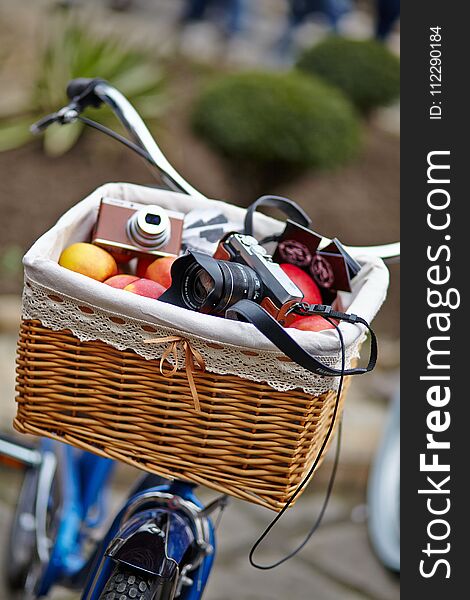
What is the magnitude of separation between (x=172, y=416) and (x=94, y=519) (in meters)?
1.11

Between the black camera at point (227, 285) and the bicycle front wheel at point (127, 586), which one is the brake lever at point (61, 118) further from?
the bicycle front wheel at point (127, 586)

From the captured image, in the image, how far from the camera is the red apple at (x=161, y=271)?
1.39 m

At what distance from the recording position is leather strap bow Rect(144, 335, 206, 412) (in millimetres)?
1226

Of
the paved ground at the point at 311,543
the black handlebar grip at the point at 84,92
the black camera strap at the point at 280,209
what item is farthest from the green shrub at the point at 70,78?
the black camera strap at the point at 280,209

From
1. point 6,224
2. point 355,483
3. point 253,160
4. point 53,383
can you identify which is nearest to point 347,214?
point 253,160

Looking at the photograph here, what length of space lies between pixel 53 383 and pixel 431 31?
141cm

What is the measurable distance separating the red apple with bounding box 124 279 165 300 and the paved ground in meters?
1.59

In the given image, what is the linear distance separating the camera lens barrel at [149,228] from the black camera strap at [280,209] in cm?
16

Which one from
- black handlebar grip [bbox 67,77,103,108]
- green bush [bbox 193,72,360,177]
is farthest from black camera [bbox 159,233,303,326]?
green bush [bbox 193,72,360,177]

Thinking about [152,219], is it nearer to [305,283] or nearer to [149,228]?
[149,228]

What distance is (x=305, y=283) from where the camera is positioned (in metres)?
1.42

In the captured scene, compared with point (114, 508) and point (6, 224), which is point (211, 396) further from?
point (6, 224)

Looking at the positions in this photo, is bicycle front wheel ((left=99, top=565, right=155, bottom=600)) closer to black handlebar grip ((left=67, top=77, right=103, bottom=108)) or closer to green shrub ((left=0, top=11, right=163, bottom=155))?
black handlebar grip ((left=67, top=77, right=103, bottom=108))

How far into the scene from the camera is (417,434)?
2381mm
